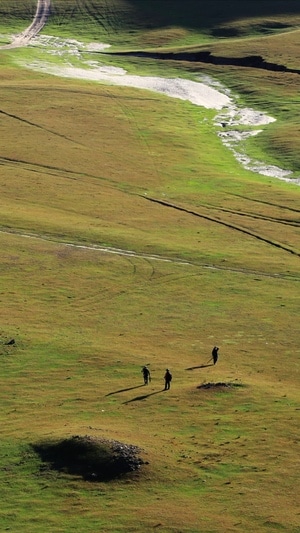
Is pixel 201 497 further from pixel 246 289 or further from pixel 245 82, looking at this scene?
pixel 245 82

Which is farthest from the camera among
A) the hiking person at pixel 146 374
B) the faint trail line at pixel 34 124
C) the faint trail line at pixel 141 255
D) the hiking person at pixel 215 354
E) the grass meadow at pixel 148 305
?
the faint trail line at pixel 34 124

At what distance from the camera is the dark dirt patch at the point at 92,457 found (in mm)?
49969

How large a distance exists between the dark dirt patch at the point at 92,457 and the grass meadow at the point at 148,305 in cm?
59

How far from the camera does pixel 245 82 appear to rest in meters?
152

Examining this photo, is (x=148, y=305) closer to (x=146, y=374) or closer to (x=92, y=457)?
(x=146, y=374)

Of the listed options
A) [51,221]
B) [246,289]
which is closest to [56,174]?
[51,221]

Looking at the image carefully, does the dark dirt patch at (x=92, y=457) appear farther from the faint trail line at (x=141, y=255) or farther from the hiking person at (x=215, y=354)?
the faint trail line at (x=141, y=255)

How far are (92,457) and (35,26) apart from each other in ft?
476

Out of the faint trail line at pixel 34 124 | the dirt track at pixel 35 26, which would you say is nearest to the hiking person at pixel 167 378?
the faint trail line at pixel 34 124

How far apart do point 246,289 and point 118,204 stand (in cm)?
2370

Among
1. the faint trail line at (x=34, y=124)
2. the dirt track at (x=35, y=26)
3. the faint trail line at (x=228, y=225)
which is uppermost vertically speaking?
the dirt track at (x=35, y=26)

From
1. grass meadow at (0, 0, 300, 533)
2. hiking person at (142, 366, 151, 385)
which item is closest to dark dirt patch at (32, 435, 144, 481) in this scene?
grass meadow at (0, 0, 300, 533)

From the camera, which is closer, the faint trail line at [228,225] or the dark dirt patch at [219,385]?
the dark dirt patch at [219,385]

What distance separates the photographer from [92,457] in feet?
166
